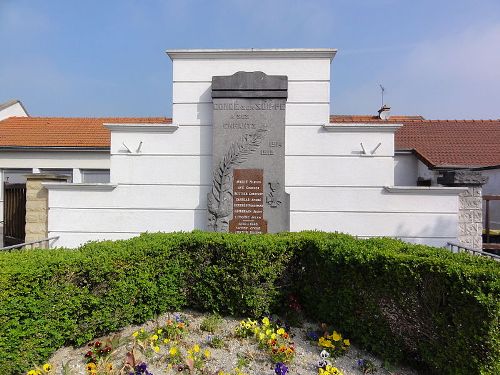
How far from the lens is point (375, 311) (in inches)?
142

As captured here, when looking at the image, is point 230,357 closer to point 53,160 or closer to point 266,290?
point 266,290

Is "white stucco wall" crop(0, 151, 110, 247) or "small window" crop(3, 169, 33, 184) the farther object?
"small window" crop(3, 169, 33, 184)

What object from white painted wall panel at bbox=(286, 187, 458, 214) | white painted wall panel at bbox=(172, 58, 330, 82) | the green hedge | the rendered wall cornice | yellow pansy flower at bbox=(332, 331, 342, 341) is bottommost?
yellow pansy flower at bbox=(332, 331, 342, 341)

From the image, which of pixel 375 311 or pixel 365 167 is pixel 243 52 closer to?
pixel 365 167

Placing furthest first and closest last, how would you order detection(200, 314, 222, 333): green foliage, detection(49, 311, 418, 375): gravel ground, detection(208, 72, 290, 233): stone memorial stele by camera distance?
detection(208, 72, 290, 233): stone memorial stele
detection(200, 314, 222, 333): green foliage
detection(49, 311, 418, 375): gravel ground

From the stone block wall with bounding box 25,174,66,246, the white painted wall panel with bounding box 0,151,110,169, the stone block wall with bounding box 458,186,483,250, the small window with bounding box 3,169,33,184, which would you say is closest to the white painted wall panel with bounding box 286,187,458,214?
the stone block wall with bounding box 458,186,483,250

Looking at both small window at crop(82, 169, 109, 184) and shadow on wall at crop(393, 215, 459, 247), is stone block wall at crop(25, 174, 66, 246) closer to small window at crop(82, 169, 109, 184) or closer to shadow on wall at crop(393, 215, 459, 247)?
small window at crop(82, 169, 109, 184)

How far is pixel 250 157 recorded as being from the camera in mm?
6465

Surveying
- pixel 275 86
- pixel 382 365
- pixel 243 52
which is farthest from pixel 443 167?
pixel 382 365

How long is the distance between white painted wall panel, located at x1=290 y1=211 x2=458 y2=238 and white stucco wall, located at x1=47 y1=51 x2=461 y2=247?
21 mm

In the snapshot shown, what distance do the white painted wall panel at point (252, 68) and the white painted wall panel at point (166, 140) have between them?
114cm

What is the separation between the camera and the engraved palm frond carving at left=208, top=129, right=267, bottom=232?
255 inches

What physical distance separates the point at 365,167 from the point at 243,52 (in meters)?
3.56

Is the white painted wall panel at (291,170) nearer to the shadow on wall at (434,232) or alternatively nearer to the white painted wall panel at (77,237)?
the shadow on wall at (434,232)
